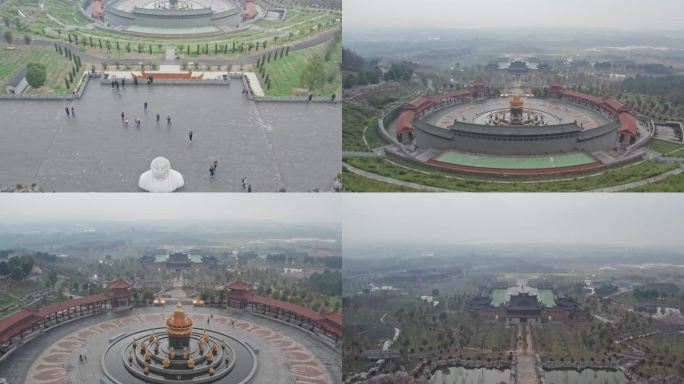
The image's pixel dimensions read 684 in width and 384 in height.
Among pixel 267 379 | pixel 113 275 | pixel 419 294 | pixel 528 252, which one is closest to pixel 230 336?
pixel 267 379

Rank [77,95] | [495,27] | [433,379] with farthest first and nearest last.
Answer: [77,95]
[495,27]
[433,379]

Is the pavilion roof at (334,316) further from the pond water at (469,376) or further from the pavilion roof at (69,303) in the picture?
the pavilion roof at (69,303)

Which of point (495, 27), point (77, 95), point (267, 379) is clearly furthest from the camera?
point (77, 95)

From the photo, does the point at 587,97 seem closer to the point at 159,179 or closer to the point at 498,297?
the point at 498,297

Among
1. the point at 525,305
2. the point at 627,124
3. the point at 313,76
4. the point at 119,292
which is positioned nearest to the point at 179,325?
the point at 119,292

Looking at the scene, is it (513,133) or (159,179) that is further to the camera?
(513,133)

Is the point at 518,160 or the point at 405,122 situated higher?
the point at 405,122

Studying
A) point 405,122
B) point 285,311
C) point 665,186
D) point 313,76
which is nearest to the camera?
point 665,186

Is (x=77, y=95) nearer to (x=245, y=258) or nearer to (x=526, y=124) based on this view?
(x=245, y=258)

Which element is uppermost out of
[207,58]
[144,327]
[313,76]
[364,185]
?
[207,58]
